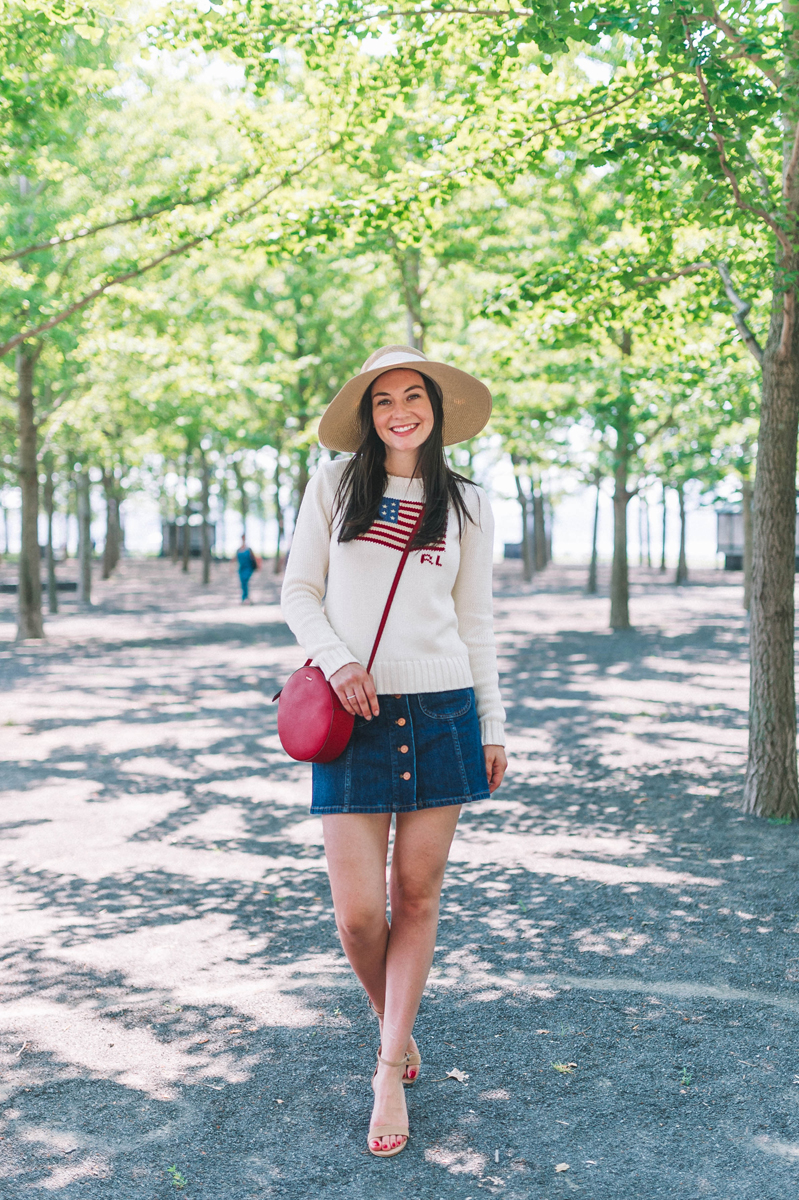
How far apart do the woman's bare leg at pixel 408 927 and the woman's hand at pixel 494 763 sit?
14cm

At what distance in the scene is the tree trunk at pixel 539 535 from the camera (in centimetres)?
3838

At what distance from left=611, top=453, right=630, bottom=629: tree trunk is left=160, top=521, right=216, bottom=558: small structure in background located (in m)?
31.9

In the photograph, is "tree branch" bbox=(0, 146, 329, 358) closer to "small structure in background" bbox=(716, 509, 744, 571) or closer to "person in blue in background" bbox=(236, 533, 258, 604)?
"person in blue in background" bbox=(236, 533, 258, 604)

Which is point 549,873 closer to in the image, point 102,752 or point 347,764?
point 347,764

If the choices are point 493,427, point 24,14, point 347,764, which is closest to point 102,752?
point 24,14

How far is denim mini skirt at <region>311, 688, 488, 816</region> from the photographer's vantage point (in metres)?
2.69

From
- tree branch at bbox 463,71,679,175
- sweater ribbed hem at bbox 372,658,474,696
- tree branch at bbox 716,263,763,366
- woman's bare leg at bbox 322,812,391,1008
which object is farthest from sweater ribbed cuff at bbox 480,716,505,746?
tree branch at bbox 463,71,679,175

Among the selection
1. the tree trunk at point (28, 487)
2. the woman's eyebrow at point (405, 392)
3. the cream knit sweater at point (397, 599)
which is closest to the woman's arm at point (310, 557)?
the cream knit sweater at point (397, 599)

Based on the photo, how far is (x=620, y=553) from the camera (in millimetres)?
17297

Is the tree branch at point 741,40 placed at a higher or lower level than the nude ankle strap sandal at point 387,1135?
higher

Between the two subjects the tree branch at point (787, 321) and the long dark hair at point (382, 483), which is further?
the tree branch at point (787, 321)

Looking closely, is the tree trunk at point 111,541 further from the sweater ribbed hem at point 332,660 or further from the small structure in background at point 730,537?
the sweater ribbed hem at point 332,660

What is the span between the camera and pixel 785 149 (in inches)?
244

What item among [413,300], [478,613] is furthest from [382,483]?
[413,300]
